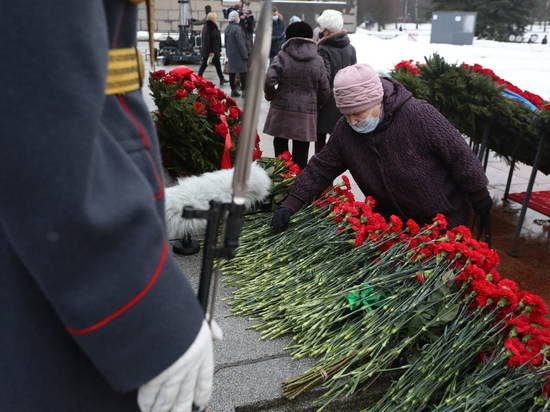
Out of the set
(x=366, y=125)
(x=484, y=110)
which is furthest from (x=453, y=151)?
(x=484, y=110)

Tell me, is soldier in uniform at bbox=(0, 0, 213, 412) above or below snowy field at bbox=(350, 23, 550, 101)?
above

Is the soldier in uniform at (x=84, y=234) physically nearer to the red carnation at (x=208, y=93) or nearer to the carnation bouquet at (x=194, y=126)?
the carnation bouquet at (x=194, y=126)

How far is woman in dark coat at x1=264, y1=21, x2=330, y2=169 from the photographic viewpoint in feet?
18.2

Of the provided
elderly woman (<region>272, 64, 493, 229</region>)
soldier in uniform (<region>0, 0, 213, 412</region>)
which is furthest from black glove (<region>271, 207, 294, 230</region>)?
soldier in uniform (<region>0, 0, 213, 412</region>)

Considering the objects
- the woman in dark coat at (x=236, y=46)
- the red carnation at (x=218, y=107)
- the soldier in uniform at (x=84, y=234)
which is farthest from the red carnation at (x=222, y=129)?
the woman in dark coat at (x=236, y=46)

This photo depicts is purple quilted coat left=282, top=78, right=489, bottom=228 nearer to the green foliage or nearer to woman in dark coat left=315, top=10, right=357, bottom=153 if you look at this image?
the green foliage

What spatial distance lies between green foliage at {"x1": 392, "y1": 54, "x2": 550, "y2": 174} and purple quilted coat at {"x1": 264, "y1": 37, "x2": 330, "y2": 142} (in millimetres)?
1006

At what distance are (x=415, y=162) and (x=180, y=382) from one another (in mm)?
2494

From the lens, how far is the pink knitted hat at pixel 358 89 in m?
3.06

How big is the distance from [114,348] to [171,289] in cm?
12

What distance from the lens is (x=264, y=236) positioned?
3553 mm

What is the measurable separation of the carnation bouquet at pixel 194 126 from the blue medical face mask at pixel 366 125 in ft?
3.69

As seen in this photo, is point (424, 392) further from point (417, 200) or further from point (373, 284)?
point (417, 200)

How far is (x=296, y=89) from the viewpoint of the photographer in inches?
221
